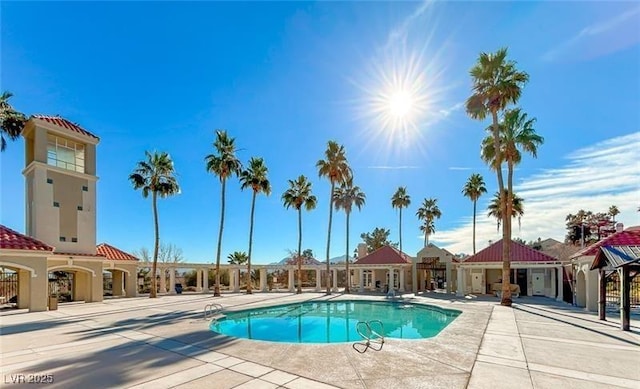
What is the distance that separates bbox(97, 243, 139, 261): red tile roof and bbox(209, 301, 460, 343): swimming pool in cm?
1381

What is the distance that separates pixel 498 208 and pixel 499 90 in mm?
18633

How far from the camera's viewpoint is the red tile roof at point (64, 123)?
67.4 feet

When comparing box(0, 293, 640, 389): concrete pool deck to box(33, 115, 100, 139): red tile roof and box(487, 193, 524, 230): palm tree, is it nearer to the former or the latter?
box(33, 115, 100, 139): red tile roof

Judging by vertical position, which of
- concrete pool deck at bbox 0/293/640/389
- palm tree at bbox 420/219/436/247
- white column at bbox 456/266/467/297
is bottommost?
white column at bbox 456/266/467/297

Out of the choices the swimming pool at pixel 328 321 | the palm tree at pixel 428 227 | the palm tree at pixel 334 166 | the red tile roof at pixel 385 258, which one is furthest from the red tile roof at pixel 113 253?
the palm tree at pixel 428 227

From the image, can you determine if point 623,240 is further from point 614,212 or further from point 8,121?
point 614,212

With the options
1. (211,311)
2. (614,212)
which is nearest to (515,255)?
(211,311)

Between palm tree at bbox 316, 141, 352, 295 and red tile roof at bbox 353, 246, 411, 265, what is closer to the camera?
palm tree at bbox 316, 141, 352, 295

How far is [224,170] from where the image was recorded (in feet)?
90.8

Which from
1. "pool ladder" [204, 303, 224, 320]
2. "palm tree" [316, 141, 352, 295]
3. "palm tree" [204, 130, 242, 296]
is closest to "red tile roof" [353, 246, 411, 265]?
"palm tree" [316, 141, 352, 295]

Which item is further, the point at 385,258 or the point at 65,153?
the point at 385,258

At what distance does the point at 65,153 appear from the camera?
2192cm

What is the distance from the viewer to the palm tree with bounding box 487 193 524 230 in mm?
31281

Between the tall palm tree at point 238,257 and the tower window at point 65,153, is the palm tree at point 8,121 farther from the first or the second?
the tall palm tree at point 238,257
